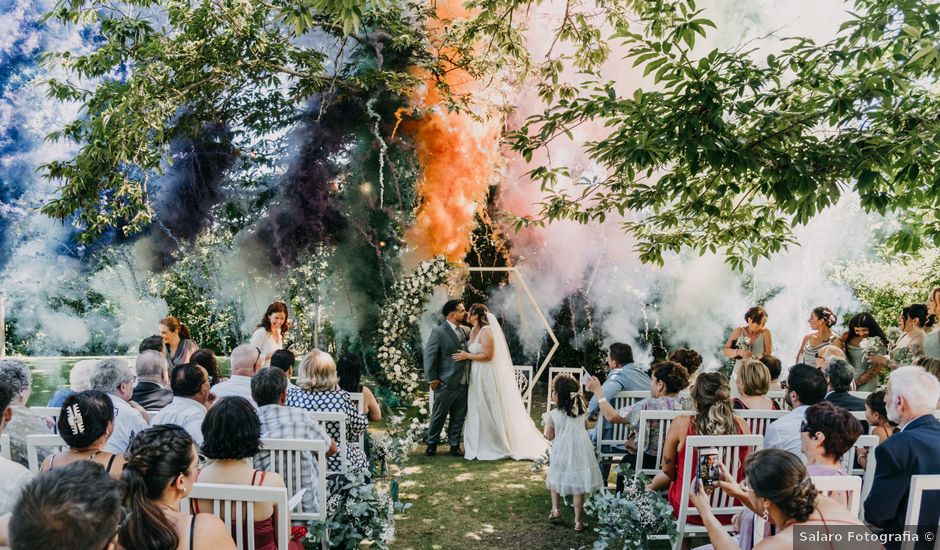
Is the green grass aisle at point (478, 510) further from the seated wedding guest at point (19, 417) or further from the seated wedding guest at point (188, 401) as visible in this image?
the seated wedding guest at point (19, 417)

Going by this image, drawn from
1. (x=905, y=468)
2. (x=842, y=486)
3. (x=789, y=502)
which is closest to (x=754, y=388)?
(x=905, y=468)

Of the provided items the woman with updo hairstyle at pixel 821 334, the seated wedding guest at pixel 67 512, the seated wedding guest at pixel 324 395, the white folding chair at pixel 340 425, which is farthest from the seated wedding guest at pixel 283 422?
the woman with updo hairstyle at pixel 821 334

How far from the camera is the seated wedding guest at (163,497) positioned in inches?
88.1

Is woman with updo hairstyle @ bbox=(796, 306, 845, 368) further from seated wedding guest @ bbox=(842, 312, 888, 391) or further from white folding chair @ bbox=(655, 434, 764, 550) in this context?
white folding chair @ bbox=(655, 434, 764, 550)

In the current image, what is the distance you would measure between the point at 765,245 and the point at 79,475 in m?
6.15

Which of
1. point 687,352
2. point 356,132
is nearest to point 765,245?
point 687,352

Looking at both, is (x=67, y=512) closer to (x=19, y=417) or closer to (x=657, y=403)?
(x=19, y=417)

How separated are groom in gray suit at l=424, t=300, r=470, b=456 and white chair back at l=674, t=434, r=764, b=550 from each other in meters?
4.28

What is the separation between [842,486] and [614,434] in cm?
305

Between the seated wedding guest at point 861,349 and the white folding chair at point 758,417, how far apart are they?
9.22 ft

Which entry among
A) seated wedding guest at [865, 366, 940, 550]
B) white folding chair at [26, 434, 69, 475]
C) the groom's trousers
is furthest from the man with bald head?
seated wedding guest at [865, 366, 940, 550]

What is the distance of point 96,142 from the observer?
8.32 meters

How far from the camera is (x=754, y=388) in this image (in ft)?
15.5

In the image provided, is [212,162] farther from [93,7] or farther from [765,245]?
[765,245]
